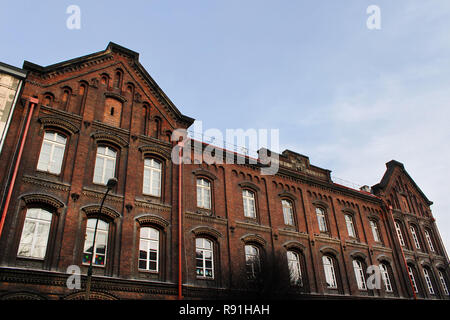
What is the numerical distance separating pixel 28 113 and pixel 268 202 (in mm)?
14457

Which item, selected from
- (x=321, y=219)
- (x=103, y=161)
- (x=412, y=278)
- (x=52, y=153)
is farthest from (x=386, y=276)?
(x=52, y=153)

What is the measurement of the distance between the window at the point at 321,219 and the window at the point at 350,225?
2.26 m

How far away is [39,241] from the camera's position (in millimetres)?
14555

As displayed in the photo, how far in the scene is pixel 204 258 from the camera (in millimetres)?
18750

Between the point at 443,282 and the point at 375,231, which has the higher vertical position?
the point at 375,231

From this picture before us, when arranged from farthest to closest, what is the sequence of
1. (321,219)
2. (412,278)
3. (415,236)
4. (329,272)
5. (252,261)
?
(415,236) < (412,278) < (321,219) < (329,272) < (252,261)

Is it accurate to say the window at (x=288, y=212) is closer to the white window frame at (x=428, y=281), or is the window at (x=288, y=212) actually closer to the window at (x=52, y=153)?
the white window frame at (x=428, y=281)

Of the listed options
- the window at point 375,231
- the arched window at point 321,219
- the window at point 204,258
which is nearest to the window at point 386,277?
the window at point 375,231

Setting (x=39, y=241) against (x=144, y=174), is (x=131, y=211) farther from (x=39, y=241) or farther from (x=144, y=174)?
(x=39, y=241)

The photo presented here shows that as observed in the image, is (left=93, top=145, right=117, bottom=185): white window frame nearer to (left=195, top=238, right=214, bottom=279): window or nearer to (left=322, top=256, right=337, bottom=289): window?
(left=195, top=238, right=214, bottom=279): window

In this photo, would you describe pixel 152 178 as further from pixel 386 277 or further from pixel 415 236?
pixel 415 236

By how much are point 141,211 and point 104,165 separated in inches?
116

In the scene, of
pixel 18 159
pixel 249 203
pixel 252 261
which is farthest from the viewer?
pixel 249 203
